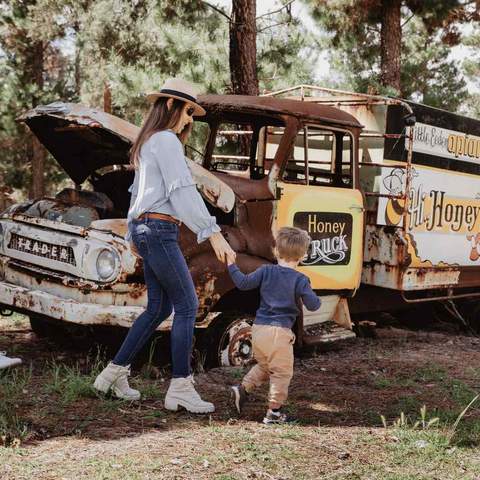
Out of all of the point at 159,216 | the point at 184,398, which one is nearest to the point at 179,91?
the point at 159,216

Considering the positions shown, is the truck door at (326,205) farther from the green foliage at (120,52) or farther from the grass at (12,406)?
the green foliage at (120,52)

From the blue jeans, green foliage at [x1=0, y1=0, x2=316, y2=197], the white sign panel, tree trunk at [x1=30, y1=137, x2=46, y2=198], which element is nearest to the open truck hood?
the blue jeans

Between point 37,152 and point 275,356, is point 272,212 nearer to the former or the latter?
point 275,356

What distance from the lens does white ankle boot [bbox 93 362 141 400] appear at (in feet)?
15.2

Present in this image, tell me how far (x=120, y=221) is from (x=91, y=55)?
1600 centimetres

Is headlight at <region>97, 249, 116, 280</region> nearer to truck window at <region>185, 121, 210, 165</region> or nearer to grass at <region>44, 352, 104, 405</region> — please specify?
grass at <region>44, 352, 104, 405</region>

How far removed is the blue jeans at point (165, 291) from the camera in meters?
4.39

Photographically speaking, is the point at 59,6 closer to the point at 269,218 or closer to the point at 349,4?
the point at 349,4

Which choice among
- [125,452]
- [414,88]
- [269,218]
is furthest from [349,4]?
[125,452]

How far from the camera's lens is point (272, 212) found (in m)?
6.07

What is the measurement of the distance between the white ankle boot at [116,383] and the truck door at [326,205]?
6.54 feet

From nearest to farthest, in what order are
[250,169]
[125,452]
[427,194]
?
1. [125,452]
2. [250,169]
3. [427,194]

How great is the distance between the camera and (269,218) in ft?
19.9

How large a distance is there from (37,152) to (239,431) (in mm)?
19318
